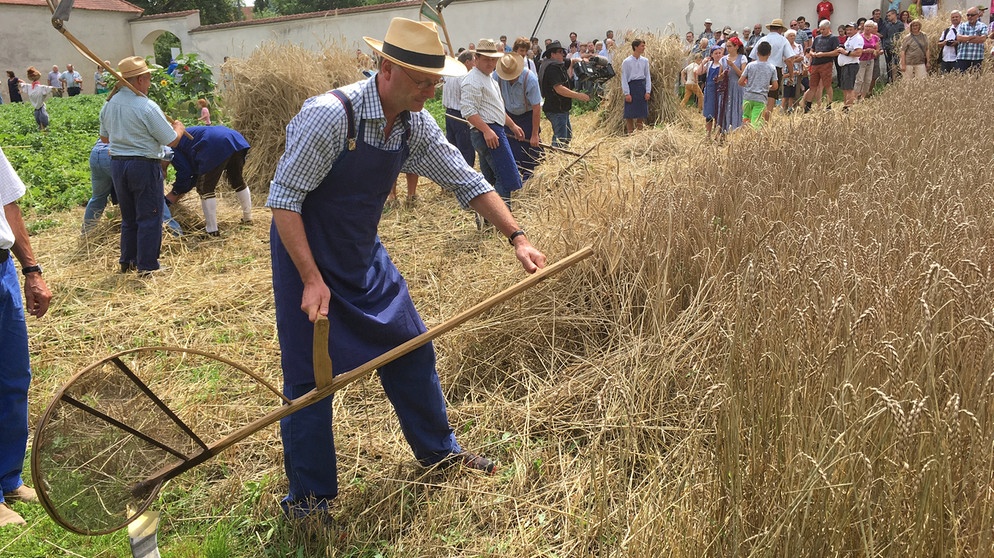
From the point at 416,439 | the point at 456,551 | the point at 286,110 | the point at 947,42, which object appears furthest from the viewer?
the point at 947,42

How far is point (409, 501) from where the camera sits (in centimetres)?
279

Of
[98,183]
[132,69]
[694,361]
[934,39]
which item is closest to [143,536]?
[694,361]

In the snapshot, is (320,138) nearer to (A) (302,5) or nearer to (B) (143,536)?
(B) (143,536)

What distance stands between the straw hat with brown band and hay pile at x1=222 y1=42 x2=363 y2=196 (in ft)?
21.5

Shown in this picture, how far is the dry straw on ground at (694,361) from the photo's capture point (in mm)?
1710

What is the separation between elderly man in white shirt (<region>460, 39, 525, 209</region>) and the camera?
5.91 metres

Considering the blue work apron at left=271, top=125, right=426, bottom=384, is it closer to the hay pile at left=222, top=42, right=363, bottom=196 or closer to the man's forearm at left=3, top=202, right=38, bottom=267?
the man's forearm at left=3, top=202, right=38, bottom=267

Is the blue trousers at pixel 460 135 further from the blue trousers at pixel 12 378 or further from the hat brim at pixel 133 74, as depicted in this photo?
the blue trousers at pixel 12 378

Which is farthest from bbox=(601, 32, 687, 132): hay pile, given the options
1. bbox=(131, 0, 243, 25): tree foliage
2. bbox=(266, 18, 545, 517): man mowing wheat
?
bbox=(131, 0, 243, 25): tree foliage

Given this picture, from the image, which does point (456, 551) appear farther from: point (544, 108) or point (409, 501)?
point (544, 108)

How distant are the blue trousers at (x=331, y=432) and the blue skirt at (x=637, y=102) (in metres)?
8.97

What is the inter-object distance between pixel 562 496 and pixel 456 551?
0.41m

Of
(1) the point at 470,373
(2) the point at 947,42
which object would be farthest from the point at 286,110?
(2) the point at 947,42

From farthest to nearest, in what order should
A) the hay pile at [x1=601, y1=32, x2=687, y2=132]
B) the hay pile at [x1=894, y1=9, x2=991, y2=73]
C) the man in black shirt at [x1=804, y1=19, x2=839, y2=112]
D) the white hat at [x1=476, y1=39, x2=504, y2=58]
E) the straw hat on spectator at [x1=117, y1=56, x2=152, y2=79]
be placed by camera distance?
the hay pile at [x1=894, y1=9, x2=991, y2=73]
the hay pile at [x1=601, y1=32, x2=687, y2=132]
the man in black shirt at [x1=804, y1=19, x2=839, y2=112]
the white hat at [x1=476, y1=39, x2=504, y2=58]
the straw hat on spectator at [x1=117, y1=56, x2=152, y2=79]
